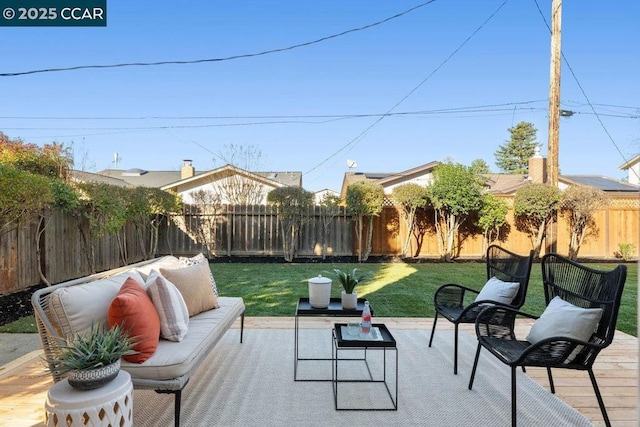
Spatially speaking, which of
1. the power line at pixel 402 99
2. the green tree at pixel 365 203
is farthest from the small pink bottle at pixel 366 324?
the power line at pixel 402 99

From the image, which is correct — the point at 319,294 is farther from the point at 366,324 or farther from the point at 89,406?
the point at 89,406

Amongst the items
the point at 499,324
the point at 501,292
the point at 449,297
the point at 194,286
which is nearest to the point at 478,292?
the point at 449,297

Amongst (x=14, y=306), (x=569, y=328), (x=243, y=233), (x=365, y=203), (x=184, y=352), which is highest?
(x=365, y=203)

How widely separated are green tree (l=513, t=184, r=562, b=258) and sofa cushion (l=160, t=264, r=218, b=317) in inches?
316

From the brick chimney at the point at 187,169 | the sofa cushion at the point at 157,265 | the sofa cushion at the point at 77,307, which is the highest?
the brick chimney at the point at 187,169

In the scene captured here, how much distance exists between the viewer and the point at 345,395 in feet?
8.16

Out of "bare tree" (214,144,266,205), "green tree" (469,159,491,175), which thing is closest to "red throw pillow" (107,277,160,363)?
"green tree" (469,159,491,175)

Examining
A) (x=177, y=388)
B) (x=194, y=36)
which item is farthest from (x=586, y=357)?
(x=194, y=36)

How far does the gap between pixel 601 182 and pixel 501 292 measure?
1844 centimetres

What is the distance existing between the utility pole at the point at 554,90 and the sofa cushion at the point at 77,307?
8768 millimetres

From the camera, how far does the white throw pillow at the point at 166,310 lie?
2240 millimetres

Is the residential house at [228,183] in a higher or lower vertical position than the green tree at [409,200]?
higher

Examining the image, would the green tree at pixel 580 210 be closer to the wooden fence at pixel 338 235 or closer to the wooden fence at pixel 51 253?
the wooden fence at pixel 338 235

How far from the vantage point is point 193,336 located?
233cm
